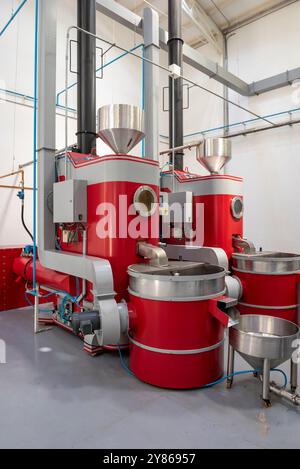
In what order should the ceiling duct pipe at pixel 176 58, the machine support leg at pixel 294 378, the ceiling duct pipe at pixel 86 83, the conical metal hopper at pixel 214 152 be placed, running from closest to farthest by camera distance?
the machine support leg at pixel 294 378
the ceiling duct pipe at pixel 86 83
the conical metal hopper at pixel 214 152
the ceiling duct pipe at pixel 176 58

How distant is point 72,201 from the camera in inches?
89.0

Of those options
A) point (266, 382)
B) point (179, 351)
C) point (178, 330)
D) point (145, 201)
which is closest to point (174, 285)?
point (178, 330)

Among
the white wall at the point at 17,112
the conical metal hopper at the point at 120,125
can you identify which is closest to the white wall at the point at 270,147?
the white wall at the point at 17,112

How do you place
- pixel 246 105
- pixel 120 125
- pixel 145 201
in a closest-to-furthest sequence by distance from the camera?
pixel 120 125
pixel 145 201
pixel 246 105

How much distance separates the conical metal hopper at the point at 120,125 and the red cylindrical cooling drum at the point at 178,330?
102 centimetres

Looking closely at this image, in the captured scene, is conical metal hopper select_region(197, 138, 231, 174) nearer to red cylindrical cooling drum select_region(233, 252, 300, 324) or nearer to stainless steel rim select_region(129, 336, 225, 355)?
red cylindrical cooling drum select_region(233, 252, 300, 324)

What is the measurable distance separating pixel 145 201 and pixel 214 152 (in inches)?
54.2

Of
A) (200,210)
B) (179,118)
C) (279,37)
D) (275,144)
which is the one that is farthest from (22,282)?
(279,37)

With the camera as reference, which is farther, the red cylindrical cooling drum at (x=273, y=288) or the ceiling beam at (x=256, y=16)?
the ceiling beam at (x=256, y=16)

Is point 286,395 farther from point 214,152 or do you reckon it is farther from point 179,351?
point 214,152

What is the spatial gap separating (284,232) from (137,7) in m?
4.78

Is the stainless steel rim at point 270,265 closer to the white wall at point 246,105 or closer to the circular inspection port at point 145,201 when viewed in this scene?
the circular inspection port at point 145,201

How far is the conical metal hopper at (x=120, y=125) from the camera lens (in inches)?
86.9

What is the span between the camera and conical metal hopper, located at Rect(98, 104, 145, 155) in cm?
221
